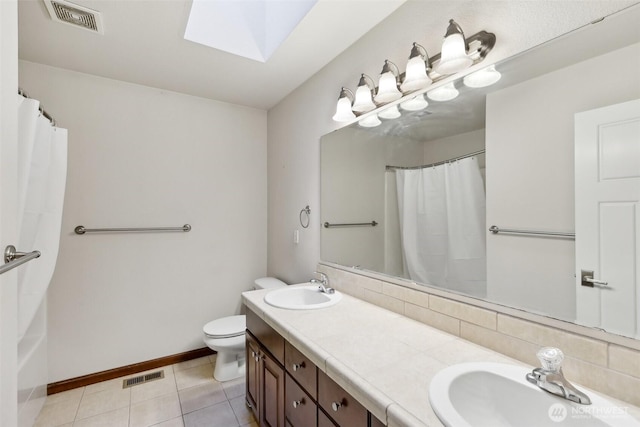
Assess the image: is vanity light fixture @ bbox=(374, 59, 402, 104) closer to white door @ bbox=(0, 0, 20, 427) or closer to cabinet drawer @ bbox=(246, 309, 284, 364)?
cabinet drawer @ bbox=(246, 309, 284, 364)

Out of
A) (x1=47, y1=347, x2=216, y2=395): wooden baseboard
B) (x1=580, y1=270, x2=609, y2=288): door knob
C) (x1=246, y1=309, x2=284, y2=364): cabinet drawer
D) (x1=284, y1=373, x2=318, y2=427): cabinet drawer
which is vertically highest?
(x1=580, y1=270, x2=609, y2=288): door knob

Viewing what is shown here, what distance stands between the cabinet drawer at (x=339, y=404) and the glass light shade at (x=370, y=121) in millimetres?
1292

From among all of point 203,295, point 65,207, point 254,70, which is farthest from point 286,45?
point 203,295

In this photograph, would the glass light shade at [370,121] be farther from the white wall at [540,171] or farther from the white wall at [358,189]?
the white wall at [540,171]

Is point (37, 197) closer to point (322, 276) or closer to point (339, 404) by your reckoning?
point (322, 276)

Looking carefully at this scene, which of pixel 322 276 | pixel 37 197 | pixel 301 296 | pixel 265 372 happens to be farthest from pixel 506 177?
pixel 37 197

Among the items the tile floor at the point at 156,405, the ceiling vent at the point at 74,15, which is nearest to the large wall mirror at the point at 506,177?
the tile floor at the point at 156,405

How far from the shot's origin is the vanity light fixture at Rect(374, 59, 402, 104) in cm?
142

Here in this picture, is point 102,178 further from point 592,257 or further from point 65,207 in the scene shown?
point 592,257

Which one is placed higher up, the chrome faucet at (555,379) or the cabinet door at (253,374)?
the chrome faucet at (555,379)

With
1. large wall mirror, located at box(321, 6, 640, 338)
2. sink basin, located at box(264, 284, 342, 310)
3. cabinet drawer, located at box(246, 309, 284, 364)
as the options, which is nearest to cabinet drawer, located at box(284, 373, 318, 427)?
cabinet drawer, located at box(246, 309, 284, 364)

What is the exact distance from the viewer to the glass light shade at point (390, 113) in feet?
4.91

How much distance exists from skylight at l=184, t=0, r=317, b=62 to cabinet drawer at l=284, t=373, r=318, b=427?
1.80 m

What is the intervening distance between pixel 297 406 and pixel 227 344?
1.06 meters
